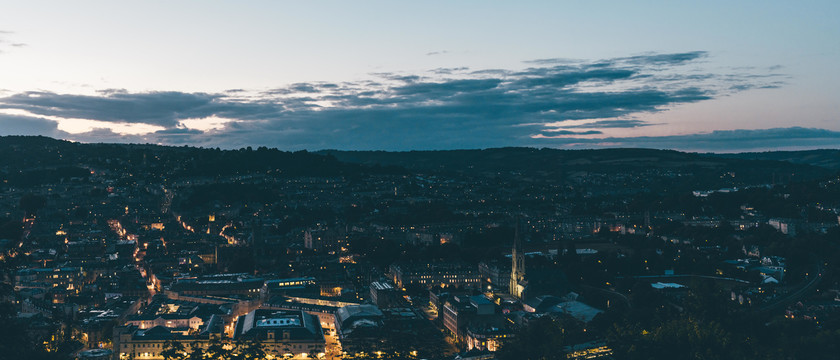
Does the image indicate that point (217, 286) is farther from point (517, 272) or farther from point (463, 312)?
point (517, 272)

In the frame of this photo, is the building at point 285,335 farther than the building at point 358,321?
No

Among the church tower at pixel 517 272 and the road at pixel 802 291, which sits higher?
the church tower at pixel 517 272

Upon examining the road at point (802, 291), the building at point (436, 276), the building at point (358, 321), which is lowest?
the road at point (802, 291)

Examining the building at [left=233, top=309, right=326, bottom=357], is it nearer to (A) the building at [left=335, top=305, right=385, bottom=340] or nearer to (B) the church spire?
(A) the building at [left=335, top=305, right=385, bottom=340]

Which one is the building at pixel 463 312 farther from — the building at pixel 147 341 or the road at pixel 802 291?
the road at pixel 802 291

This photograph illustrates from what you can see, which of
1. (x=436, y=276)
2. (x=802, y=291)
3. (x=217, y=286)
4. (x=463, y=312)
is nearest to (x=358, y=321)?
(x=463, y=312)

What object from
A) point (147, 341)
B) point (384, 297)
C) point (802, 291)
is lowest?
point (802, 291)

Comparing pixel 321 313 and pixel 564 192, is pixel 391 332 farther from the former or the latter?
pixel 564 192

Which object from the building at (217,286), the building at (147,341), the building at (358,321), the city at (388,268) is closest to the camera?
the building at (147,341)

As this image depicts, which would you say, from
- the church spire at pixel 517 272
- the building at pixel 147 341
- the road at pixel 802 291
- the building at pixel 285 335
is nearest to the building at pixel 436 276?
the church spire at pixel 517 272

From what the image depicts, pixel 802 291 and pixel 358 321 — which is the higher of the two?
pixel 358 321

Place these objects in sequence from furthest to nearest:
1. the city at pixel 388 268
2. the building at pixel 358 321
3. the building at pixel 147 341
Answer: the building at pixel 358 321 < the city at pixel 388 268 < the building at pixel 147 341

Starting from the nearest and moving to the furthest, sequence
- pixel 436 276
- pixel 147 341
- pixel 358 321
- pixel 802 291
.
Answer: pixel 147 341, pixel 358 321, pixel 802 291, pixel 436 276

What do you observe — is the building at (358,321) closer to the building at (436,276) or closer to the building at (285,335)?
the building at (285,335)
